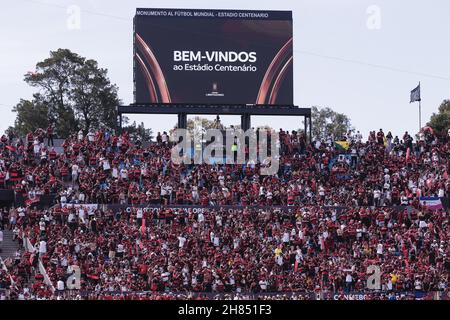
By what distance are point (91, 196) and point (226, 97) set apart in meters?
8.52

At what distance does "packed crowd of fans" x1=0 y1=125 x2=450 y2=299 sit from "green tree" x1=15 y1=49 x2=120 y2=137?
81.2 feet

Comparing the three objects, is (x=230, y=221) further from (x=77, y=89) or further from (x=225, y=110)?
(x=77, y=89)

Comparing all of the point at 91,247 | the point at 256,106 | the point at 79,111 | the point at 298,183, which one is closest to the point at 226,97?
the point at 256,106

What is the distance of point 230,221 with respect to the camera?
1497 inches

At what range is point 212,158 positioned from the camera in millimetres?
42469

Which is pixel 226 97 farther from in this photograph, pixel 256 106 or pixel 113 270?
pixel 113 270

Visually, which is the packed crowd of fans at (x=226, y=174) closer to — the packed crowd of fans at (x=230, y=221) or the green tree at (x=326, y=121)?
the packed crowd of fans at (x=230, y=221)

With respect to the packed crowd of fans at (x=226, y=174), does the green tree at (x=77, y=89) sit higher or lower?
higher

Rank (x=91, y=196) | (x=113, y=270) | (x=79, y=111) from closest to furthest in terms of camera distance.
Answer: (x=113, y=270) → (x=91, y=196) → (x=79, y=111)

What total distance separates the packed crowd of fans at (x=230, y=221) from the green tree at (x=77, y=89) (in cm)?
2475

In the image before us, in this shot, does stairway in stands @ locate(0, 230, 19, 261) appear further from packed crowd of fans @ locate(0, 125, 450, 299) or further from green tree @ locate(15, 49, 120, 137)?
green tree @ locate(15, 49, 120, 137)

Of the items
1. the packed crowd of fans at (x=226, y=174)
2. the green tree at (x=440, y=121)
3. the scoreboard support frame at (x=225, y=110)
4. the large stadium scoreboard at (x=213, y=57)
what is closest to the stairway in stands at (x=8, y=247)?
the packed crowd of fans at (x=226, y=174)

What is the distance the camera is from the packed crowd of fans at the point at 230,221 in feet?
114

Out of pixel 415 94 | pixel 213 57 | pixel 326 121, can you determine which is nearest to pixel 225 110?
pixel 213 57
